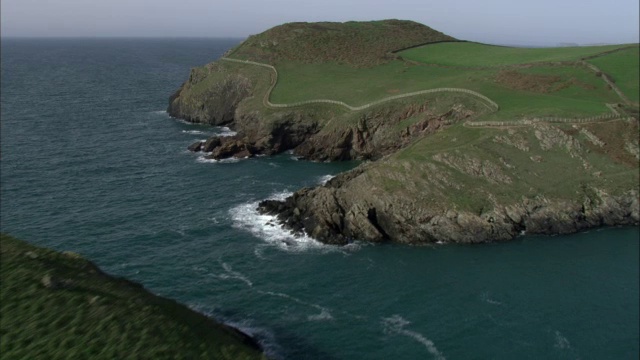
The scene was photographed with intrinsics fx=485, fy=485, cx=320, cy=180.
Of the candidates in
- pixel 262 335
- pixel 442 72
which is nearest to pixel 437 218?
pixel 262 335

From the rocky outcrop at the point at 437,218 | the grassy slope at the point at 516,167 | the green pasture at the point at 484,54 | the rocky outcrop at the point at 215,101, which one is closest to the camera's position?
the rocky outcrop at the point at 437,218

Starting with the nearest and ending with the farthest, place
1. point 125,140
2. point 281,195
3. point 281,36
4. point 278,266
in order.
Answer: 1. point 278,266
2. point 281,195
3. point 125,140
4. point 281,36

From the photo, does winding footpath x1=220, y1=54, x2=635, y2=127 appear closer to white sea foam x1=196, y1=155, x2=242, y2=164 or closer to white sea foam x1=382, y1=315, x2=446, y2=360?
white sea foam x1=196, y1=155, x2=242, y2=164

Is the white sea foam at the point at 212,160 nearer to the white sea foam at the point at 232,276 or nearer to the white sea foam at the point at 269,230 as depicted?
the white sea foam at the point at 269,230

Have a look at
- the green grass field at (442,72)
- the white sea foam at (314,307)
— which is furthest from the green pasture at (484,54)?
the white sea foam at (314,307)

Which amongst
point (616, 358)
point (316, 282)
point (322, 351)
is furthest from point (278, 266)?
point (616, 358)

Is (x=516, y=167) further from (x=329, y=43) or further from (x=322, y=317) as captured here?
(x=329, y=43)

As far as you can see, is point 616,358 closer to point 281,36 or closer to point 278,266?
point 278,266
